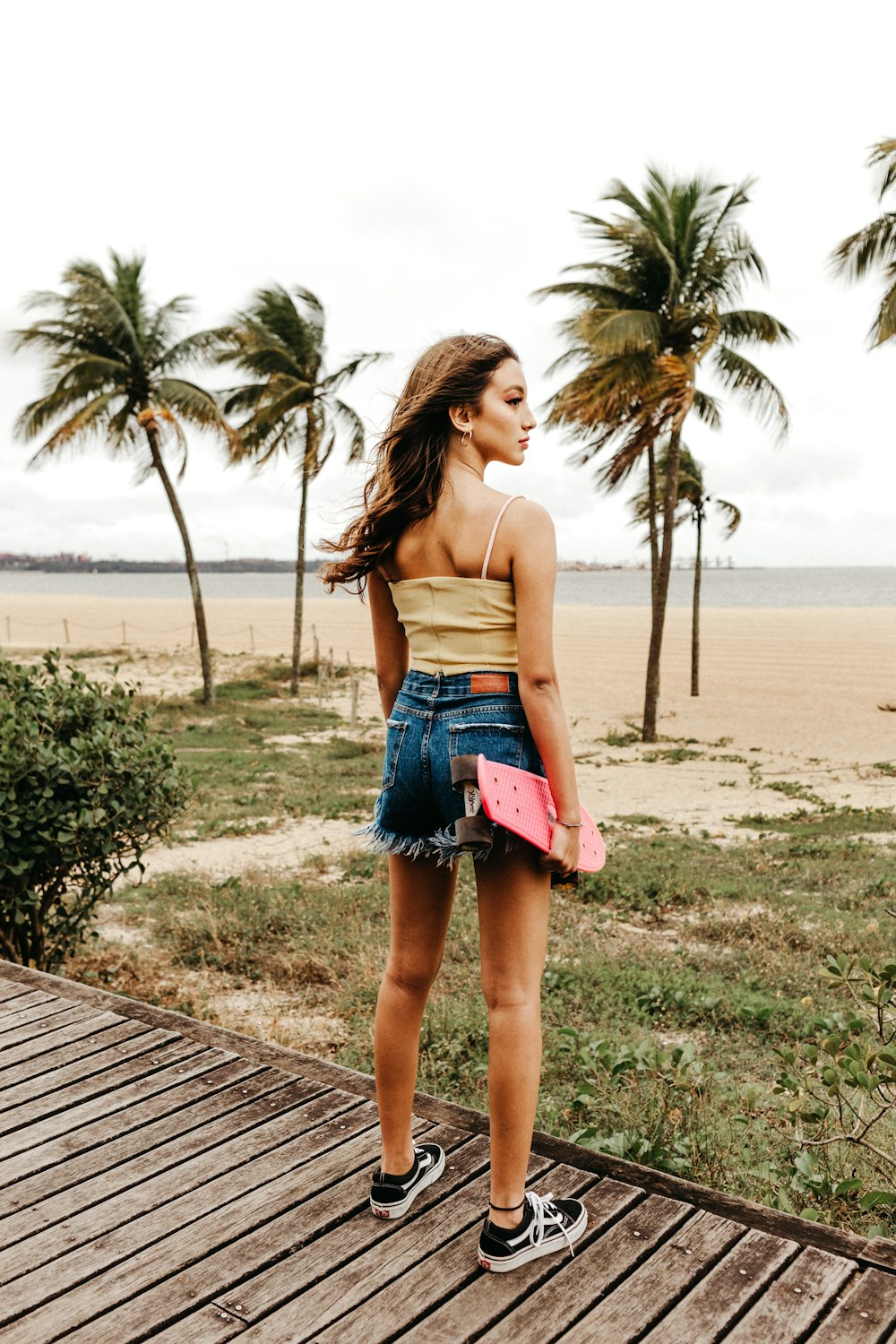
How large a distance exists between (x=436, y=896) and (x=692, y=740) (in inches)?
580

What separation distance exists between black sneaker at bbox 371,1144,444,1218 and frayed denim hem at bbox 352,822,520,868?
2.43ft

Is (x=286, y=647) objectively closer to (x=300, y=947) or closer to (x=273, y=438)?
(x=273, y=438)

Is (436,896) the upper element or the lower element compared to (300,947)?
upper

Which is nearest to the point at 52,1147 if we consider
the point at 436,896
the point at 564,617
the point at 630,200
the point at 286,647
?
the point at 436,896

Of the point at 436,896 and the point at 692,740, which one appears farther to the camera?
the point at 692,740

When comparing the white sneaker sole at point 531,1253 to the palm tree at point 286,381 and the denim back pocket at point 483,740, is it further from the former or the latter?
the palm tree at point 286,381

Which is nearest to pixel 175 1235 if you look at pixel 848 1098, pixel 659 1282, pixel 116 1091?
pixel 116 1091

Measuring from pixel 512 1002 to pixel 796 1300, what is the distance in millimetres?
775

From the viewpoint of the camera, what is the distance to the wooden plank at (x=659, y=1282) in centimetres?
189

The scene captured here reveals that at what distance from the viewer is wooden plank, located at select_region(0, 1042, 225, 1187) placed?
2.49 metres

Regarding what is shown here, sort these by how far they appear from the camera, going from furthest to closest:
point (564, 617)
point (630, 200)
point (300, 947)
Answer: point (564, 617) → point (630, 200) → point (300, 947)

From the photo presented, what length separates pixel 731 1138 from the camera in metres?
3.24

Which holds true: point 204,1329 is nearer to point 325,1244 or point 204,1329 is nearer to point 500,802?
point 325,1244

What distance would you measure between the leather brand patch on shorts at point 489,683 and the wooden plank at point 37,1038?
6.56ft
